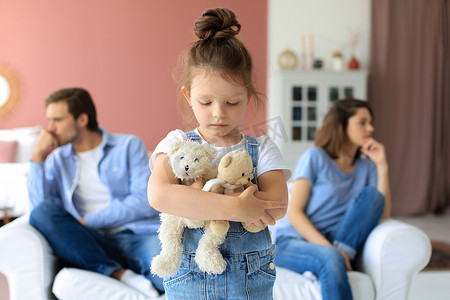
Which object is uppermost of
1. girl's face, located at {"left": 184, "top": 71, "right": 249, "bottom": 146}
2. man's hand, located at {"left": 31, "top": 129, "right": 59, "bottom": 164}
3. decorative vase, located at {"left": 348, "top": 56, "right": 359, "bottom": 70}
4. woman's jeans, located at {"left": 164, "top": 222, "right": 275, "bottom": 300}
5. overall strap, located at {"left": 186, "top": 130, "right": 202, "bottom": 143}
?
Answer: decorative vase, located at {"left": 348, "top": 56, "right": 359, "bottom": 70}

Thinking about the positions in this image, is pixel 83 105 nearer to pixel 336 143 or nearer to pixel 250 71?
pixel 336 143

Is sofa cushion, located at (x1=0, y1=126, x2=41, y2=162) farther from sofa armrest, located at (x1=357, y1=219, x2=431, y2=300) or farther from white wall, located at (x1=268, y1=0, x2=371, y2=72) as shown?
sofa armrest, located at (x1=357, y1=219, x2=431, y2=300)

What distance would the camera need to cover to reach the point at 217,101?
0.84 m

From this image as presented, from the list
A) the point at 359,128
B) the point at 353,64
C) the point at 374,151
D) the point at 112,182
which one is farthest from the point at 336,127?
the point at 353,64

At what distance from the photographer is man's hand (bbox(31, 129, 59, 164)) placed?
2080mm

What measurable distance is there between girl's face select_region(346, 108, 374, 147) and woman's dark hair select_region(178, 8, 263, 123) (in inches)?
53.1

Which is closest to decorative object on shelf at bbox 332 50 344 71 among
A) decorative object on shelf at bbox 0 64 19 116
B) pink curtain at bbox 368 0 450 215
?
pink curtain at bbox 368 0 450 215

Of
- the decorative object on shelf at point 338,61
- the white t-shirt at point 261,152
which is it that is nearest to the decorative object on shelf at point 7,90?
the decorative object on shelf at point 338,61

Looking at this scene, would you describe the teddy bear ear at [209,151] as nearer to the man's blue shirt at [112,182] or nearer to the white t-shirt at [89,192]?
the man's blue shirt at [112,182]

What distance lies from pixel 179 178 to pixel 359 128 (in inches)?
59.8

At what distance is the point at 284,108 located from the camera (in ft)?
15.3

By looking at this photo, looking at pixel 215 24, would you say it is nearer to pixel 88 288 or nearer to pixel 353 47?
pixel 88 288

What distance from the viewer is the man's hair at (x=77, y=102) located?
2.16m

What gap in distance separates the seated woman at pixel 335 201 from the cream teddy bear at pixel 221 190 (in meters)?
0.91
